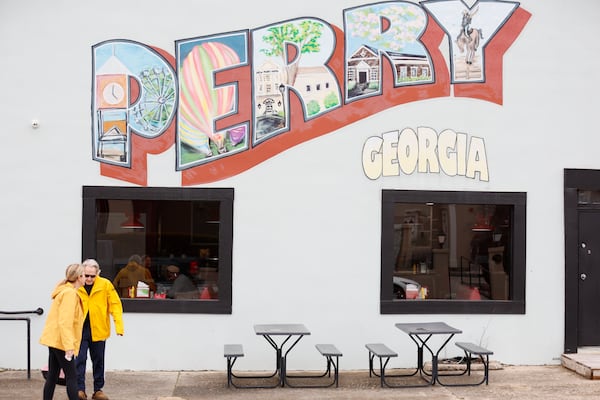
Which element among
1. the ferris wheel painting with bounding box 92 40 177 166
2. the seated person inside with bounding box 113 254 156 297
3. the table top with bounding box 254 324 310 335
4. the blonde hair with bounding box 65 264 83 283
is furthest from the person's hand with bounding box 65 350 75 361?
the ferris wheel painting with bounding box 92 40 177 166

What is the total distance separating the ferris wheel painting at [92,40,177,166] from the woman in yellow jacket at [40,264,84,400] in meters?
2.82

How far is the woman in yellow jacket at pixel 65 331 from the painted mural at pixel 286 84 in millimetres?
2817

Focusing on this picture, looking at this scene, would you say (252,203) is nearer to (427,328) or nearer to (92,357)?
(427,328)

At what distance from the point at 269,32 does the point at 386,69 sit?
1656 millimetres

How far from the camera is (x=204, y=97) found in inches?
433

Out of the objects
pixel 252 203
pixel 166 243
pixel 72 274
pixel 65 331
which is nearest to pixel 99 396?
pixel 65 331

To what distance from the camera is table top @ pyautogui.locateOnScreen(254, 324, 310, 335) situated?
9.91 meters

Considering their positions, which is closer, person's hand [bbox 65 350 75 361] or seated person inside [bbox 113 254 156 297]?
person's hand [bbox 65 350 75 361]

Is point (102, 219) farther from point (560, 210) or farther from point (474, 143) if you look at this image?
point (560, 210)

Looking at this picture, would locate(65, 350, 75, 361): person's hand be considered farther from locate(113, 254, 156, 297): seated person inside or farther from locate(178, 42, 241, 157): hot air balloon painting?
locate(178, 42, 241, 157): hot air balloon painting

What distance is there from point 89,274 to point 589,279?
270 inches

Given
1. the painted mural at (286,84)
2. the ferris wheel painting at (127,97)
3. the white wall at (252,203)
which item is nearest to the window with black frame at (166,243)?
the white wall at (252,203)

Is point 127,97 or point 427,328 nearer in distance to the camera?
point 427,328

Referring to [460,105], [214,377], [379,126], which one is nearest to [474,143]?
[460,105]
